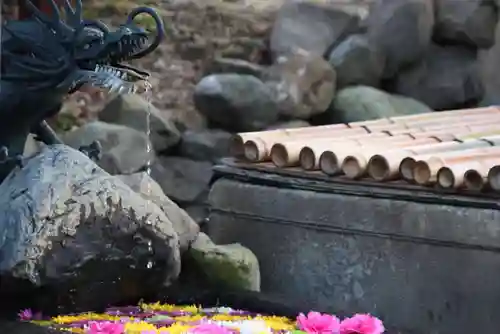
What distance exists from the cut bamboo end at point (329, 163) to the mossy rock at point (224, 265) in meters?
0.47

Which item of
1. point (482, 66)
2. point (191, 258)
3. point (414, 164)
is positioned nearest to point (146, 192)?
point (191, 258)

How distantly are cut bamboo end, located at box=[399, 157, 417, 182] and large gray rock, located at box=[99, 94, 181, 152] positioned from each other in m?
1.94

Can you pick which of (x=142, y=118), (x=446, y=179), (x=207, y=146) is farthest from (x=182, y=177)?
(x=446, y=179)

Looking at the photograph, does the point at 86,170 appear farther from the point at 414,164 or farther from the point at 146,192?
the point at 414,164

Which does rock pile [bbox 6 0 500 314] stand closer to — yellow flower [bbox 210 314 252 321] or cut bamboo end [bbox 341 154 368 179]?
cut bamboo end [bbox 341 154 368 179]

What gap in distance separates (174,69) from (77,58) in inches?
119

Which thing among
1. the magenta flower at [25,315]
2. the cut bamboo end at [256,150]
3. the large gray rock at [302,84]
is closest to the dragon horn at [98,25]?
Result: the magenta flower at [25,315]

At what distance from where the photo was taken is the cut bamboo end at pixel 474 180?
2942 millimetres

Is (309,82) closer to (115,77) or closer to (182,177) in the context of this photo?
(182,177)

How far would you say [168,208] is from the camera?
3121 mm

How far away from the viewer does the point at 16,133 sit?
7.99ft

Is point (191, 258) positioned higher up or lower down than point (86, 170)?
lower down

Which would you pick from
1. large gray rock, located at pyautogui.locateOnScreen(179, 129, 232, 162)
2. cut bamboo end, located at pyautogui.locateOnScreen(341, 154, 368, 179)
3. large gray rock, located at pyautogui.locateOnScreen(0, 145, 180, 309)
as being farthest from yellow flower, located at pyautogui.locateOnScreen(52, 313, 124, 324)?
large gray rock, located at pyautogui.locateOnScreen(179, 129, 232, 162)

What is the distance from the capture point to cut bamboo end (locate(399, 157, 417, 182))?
3.14 metres
